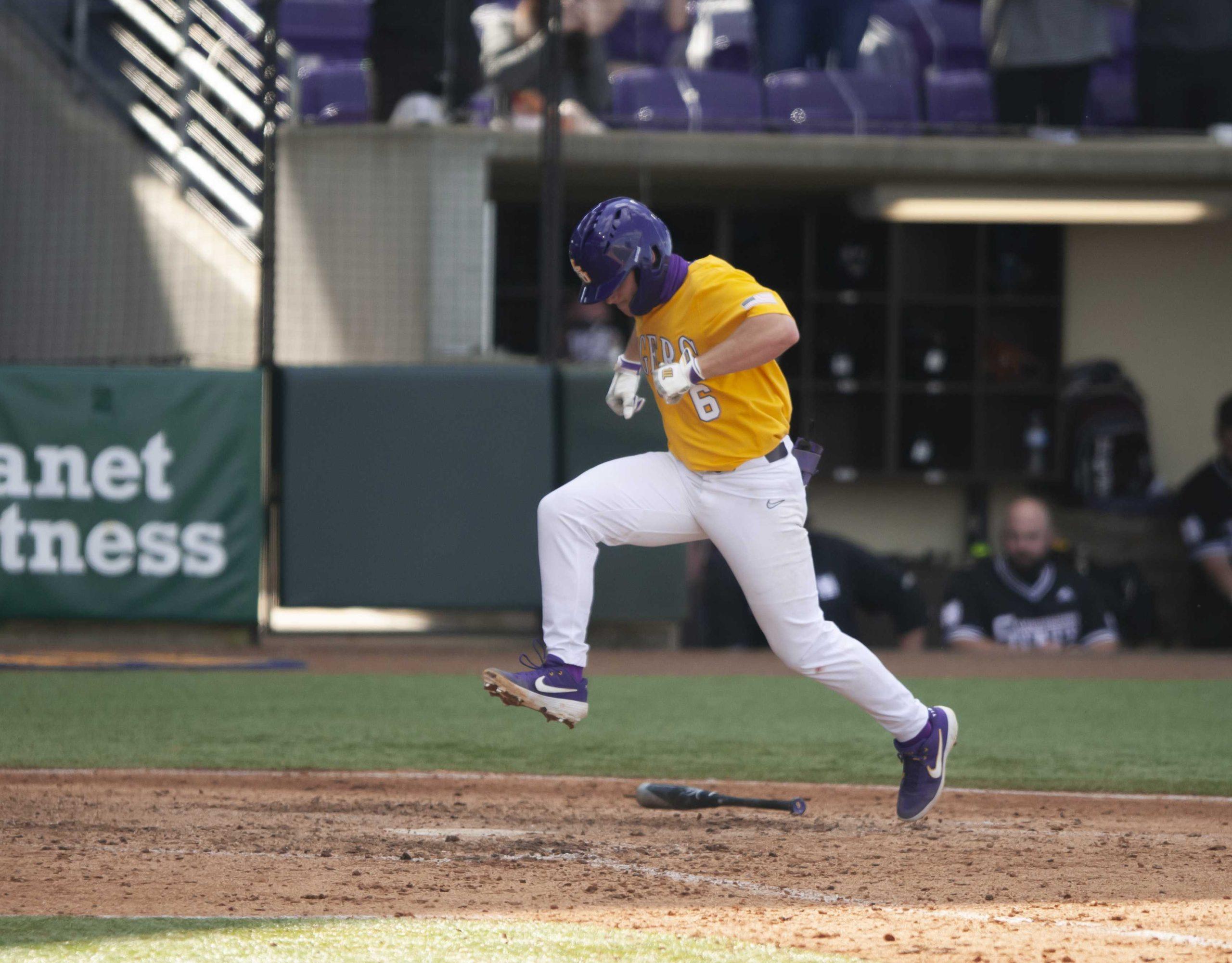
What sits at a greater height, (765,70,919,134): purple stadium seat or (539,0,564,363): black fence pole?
(765,70,919,134): purple stadium seat

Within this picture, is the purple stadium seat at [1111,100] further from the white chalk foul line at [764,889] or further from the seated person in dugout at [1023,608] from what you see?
the white chalk foul line at [764,889]

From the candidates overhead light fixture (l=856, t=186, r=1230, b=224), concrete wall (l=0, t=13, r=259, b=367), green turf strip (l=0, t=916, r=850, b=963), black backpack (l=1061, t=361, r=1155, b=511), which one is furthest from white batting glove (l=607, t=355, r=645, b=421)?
black backpack (l=1061, t=361, r=1155, b=511)

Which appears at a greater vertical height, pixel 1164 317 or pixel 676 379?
pixel 1164 317

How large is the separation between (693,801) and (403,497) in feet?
15.0

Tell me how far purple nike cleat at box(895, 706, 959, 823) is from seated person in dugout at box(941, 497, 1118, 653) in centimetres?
483

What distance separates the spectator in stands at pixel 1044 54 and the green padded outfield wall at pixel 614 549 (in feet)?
13.0

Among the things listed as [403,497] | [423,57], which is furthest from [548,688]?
[423,57]

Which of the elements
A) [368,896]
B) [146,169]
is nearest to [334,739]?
[368,896]

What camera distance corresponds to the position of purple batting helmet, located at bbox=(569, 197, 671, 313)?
14.7 feet

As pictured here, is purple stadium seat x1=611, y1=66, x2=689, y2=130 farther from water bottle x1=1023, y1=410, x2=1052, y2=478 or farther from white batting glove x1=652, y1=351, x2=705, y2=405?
white batting glove x1=652, y1=351, x2=705, y2=405

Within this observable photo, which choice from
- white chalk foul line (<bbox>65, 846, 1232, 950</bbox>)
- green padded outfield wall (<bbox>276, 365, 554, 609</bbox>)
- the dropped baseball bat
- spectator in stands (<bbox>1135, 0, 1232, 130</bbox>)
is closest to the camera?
white chalk foul line (<bbox>65, 846, 1232, 950</bbox>)

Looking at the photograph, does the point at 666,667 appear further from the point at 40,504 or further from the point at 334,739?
the point at 40,504

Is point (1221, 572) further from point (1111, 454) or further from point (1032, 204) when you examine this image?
point (1032, 204)

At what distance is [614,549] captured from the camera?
9.17 metres
